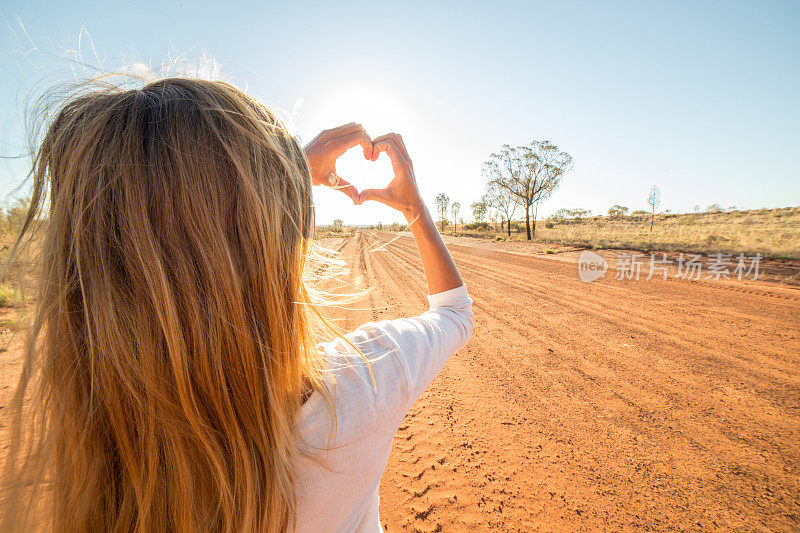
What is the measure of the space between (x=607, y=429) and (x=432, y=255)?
9.95ft

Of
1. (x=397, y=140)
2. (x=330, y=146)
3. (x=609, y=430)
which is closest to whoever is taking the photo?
(x=330, y=146)

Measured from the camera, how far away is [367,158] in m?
1.09

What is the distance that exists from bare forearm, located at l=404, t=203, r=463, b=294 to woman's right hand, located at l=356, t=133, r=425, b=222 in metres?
0.02

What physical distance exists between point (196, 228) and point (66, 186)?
222 mm

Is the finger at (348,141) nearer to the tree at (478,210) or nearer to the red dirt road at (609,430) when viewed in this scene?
the red dirt road at (609,430)

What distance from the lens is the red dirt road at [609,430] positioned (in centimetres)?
218

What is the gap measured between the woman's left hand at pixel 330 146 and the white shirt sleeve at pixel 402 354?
506 mm

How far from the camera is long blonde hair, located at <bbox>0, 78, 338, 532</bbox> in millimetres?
514

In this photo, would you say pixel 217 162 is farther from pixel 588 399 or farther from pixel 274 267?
pixel 588 399

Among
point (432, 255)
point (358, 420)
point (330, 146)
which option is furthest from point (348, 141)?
point (358, 420)

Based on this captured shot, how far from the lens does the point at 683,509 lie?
2.16 meters

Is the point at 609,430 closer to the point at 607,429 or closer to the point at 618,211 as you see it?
the point at 607,429

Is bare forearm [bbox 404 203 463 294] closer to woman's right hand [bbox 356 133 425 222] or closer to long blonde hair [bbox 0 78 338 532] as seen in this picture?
woman's right hand [bbox 356 133 425 222]

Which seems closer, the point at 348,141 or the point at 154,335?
the point at 154,335
